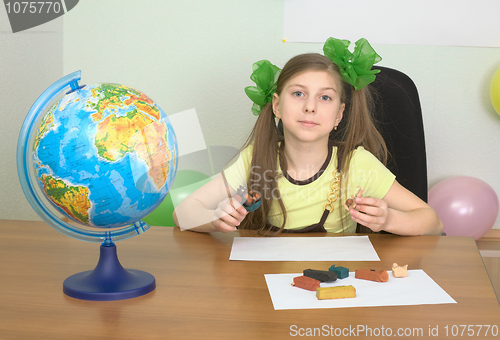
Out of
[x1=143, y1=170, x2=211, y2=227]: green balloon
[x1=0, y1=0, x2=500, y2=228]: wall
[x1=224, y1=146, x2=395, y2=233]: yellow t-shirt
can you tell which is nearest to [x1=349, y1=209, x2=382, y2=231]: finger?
[x1=224, y1=146, x2=395, y2=233]: yellow t-shirt

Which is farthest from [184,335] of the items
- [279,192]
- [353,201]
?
[279,192]

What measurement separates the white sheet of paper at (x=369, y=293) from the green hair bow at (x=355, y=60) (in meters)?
0.79

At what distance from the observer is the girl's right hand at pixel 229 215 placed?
43.5 inches

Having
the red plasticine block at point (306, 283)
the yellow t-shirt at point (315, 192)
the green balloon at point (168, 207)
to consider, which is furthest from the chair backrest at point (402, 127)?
the red plasticine block at point (306, 283)

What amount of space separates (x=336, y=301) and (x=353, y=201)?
0.44 metres

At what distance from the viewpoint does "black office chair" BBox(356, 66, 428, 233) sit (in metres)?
1.71

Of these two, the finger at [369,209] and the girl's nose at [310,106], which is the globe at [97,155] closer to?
the finger at [369,209]

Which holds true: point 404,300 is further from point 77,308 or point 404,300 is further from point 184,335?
point 77,308

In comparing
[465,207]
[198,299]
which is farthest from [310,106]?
[465,207]

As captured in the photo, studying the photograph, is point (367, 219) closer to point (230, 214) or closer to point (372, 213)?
point (372, 213)

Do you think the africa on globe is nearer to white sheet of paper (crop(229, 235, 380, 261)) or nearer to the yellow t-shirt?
white sheet of paper (crop(229, 235, 380, 261))

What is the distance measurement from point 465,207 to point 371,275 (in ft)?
4.46

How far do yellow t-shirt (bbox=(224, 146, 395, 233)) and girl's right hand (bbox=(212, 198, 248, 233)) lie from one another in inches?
14.4

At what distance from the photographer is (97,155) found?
693 millimetres
